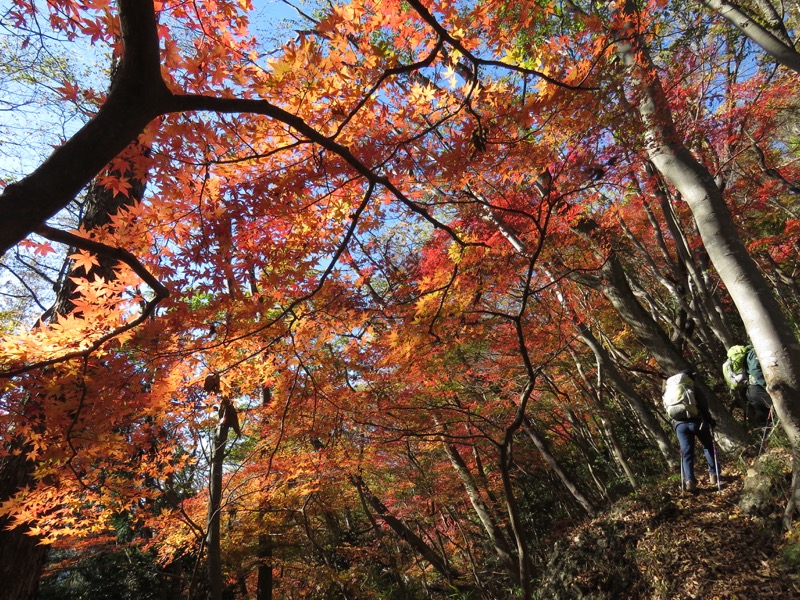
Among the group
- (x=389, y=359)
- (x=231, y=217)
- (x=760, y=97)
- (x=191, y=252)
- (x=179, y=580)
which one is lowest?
(x=179, y=580)

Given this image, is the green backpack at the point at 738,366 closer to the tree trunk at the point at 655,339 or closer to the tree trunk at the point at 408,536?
the tree trunk at the point at 655,339

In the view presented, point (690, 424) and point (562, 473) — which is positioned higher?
point (690, 424)

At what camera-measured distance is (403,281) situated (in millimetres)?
6070

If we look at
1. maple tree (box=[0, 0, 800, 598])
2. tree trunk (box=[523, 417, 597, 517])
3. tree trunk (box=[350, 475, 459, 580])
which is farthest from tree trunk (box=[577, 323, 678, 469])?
tree trunk (box=[350, 475, 459, 580])

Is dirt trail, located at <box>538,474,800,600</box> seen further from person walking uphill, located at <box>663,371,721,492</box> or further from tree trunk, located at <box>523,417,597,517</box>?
tree trunk, located at <box>523,417,597,517</box>

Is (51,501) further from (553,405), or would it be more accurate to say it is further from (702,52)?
(702,52)

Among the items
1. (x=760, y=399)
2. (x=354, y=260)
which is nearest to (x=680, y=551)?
(x=760, y=399)

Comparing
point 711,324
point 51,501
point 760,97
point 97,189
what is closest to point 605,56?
point 711,324

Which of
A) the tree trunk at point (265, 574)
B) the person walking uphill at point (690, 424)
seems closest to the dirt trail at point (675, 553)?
the person walking uphill at point (690, 424)

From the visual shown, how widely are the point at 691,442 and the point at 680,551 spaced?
1.26 meters

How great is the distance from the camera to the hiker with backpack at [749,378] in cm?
461

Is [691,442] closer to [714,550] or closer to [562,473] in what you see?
[714,550]

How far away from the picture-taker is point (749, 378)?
4.73 meters

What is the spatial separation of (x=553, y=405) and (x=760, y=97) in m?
7.45
